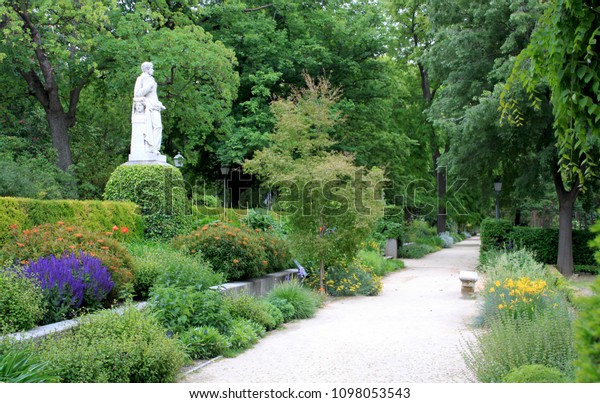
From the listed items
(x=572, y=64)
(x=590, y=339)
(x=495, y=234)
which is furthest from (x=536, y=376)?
(x=495, y=234)

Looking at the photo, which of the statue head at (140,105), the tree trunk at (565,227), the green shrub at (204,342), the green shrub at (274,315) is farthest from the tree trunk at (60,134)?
the tree trunk at (565,227)

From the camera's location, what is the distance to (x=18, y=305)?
541cm

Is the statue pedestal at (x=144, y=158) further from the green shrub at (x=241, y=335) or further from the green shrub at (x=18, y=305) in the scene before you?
the green shrub at (x=18, y=305)

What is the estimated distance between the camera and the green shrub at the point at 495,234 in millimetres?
19297

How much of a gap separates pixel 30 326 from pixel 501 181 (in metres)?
18.6

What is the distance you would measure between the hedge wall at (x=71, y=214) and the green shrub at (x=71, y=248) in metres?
1.47

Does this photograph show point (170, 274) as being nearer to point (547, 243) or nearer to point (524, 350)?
point (524, 350)

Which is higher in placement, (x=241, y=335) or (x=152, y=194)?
(x=152, y=194)

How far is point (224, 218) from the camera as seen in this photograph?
17.4 m

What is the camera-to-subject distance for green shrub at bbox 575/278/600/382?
8.12 ft

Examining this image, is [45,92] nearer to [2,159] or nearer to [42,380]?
[2,159]

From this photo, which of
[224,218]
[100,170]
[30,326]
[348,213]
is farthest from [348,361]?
[100,170]

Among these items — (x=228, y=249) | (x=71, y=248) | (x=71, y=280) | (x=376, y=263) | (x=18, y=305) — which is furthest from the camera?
(x=376, y=263)

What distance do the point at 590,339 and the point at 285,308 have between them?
7422mm
